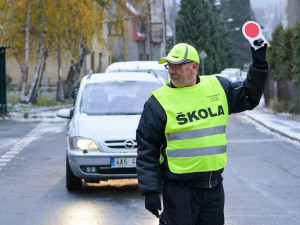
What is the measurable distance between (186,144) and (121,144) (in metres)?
5.06

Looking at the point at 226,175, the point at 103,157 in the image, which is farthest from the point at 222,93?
the point at 226,175

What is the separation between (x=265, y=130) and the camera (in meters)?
21.0

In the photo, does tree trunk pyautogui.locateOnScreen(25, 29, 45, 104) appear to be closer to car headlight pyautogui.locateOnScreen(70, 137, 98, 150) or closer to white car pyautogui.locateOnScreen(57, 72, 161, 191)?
white car pyautogui.locateOnScreen(57, 72, 161, 191)

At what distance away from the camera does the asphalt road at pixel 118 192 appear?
856 cm

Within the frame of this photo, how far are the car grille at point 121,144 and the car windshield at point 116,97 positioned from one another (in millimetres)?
1068

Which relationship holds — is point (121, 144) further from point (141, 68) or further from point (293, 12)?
point (293, 12)

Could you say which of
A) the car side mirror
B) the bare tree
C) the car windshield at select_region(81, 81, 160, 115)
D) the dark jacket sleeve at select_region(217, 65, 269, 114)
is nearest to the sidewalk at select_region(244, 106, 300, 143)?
the car windshield at select_region(81, 81, 160, 115)

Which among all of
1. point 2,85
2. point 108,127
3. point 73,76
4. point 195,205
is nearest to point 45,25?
point 2,85

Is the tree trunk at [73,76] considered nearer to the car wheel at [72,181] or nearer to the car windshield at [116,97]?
the car windshield at [116,97]

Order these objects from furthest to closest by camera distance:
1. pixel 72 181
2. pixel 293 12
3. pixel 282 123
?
pixel 293 12, pixel 282 123, pixel 72 181

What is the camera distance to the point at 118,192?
34.4ft

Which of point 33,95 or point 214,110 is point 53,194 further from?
point 33,95

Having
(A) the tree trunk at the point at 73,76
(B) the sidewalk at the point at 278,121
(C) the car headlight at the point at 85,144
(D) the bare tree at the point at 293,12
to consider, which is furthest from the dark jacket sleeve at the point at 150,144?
(A) the tree trunk at the point at 73,76

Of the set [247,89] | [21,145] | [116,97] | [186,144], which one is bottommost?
[21,145]
